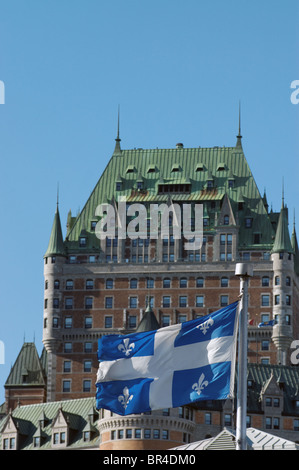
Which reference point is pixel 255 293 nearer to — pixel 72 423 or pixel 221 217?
pixel 221 217

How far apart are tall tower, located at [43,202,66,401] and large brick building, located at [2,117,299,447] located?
13cm

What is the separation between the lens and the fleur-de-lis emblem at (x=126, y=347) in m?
48.0

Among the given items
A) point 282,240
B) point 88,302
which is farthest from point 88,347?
point 282,240

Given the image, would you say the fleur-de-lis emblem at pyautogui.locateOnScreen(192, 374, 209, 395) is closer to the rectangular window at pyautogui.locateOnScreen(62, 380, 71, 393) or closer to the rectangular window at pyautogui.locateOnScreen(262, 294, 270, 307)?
the rectangular window at pyautogui.locateOnScreen(262, 294, 270, 307)

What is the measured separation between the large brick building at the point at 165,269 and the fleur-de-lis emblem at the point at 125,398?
123 metres

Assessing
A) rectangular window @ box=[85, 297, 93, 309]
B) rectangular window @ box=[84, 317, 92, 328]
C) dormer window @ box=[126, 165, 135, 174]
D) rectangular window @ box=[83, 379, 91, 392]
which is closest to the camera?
rectangular window @ box=[83, 379, 91, 392]

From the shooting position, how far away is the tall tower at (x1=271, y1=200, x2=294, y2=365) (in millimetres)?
171750

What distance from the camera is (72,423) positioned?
520 feet

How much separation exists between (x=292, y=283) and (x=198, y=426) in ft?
106

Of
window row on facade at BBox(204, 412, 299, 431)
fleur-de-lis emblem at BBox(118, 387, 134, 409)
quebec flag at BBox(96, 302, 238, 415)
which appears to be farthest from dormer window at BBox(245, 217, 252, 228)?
fleur-de-lis emblem at BBox(118, 387, 134, 409)

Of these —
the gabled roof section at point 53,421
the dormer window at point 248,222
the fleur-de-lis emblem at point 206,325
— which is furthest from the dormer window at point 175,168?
the fleur-de-lis emblem at point 206,325

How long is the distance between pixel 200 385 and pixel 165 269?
132 m
